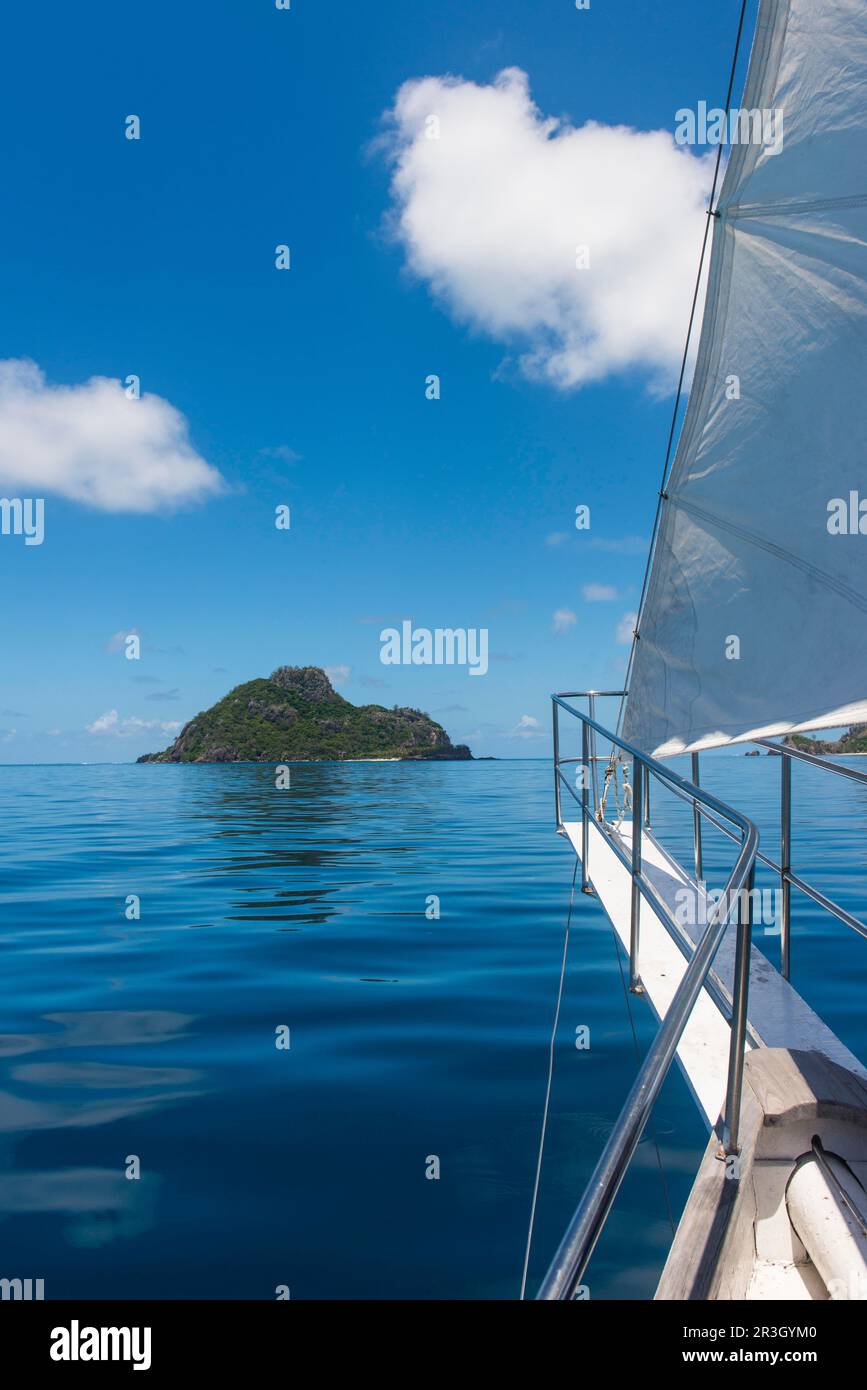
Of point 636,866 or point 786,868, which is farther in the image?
point 636,866

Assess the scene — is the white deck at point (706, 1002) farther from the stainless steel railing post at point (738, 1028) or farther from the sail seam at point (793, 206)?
the sail seam at point (793, 206)

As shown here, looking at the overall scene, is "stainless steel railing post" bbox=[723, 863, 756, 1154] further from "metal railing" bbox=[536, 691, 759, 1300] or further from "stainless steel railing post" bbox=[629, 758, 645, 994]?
"stainless steel railing post" bbox=[629, 758, 645, 994]

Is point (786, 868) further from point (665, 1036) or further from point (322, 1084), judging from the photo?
point (322, 1084)

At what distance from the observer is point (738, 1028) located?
2.51 metres

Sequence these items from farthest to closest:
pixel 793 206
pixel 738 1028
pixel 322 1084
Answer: pixel 322 1084 → pixel 793 206 → pixel 738 1028

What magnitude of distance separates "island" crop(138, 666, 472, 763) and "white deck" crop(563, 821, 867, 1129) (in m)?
95.1

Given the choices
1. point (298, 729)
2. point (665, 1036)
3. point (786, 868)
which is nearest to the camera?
point (665, 1036)

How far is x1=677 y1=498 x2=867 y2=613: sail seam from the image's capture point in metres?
2.73

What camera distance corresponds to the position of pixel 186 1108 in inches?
175

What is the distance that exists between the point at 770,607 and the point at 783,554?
20cm

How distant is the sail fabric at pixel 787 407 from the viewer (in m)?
2.77

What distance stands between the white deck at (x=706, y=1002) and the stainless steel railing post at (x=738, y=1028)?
10.5 inches

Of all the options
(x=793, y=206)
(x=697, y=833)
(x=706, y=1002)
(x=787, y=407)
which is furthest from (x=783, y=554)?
(x=697, y=833)
